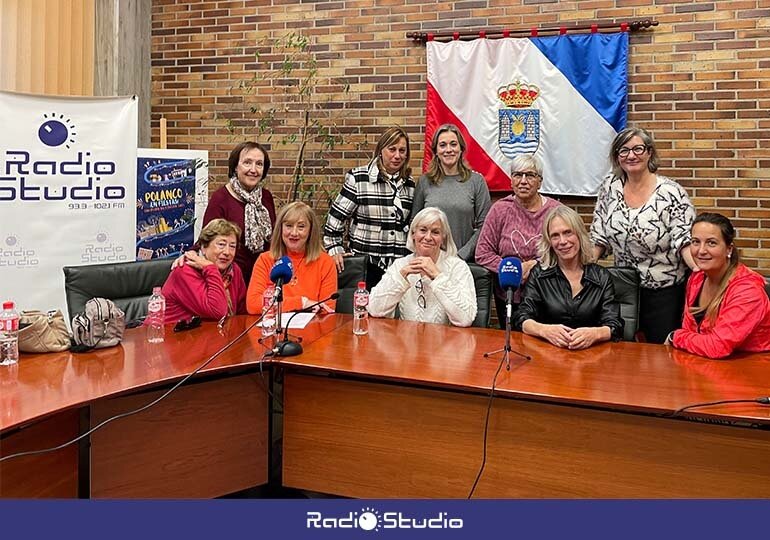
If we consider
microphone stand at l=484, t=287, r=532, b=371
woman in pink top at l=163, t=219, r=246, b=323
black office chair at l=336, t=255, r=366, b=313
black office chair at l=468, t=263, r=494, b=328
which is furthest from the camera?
black office chair at l=336, t=255, r=366, b=313

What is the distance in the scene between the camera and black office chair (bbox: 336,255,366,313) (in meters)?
A: 3.45

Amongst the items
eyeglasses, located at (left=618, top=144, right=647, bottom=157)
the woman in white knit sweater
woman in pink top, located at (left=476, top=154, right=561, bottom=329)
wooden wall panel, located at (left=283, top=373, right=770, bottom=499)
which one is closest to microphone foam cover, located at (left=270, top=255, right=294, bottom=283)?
wooden wall panel, located at (left=283, top=373, right=770, bottom=499)

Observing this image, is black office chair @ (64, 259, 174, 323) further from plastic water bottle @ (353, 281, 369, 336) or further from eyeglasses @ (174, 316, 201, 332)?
plastic water bottle @ (353, 281, 369, 336)

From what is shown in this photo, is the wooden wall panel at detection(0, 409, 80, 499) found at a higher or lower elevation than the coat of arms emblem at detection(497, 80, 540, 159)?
lower

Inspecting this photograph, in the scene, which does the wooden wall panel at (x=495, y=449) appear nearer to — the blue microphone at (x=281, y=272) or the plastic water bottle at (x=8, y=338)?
the blue microphone at (x=281, y=272)

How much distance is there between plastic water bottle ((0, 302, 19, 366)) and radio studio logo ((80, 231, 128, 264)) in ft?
5.36

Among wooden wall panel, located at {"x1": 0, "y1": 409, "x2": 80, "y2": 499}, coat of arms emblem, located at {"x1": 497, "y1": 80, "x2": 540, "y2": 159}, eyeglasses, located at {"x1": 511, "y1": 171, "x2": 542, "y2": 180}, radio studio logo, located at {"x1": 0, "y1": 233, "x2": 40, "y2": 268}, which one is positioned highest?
coat of arms emblem, located at {"x1": 497, "y1": 80, "x2": 540, "y2": 159}

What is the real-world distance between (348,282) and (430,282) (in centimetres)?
59

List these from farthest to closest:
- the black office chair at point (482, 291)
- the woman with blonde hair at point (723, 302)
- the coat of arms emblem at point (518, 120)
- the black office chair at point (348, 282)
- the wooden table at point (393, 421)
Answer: the coat of arms emblem at point (518, 120) → the black office chair at point (348, 282) → the black office chair at point (482, 291) → the woman with blonde hair at point (723, 302) → the wooden table at point (393, 421)

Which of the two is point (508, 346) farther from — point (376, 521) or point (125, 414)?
point (125, 414)

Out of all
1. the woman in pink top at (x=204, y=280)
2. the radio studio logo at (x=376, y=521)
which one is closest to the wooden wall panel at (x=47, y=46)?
the woman in pink top at (x=204, y=280)

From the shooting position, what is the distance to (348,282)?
3.46 m

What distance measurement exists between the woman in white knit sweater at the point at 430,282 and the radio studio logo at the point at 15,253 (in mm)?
1860

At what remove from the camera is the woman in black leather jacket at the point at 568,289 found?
9.05ft
